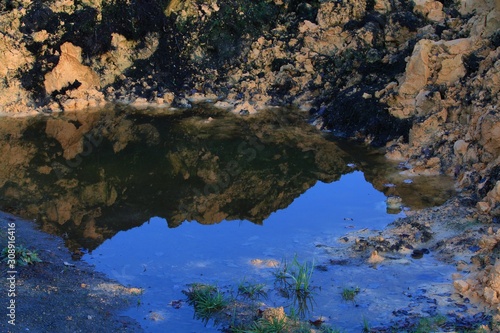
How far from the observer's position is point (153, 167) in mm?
10805

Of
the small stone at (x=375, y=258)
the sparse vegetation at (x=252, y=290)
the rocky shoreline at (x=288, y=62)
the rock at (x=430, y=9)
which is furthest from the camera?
the rock at (x=430, y=9)

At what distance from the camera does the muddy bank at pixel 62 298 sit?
19.0ft

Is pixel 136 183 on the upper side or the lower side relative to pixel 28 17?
lower

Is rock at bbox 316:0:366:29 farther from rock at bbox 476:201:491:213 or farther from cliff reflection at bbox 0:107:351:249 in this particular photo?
rock at bbox 476:201:491:213

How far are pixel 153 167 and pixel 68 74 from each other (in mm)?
5226

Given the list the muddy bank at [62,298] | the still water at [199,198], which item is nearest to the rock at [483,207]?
the still water at [199,198]

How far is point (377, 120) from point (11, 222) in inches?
265

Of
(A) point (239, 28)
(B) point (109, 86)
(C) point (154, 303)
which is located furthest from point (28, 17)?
(C) point (154, 303)

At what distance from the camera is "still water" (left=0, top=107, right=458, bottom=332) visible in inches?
265

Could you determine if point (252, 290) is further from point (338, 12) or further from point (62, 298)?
point (338, 12)

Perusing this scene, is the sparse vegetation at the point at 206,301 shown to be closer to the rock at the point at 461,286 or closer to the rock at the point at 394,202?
the rock at the point at 461,286

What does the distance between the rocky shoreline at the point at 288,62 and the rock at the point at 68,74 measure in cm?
3

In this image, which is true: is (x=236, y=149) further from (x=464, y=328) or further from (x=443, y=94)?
(x=464, y=328)

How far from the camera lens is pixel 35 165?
1097 centimetres
